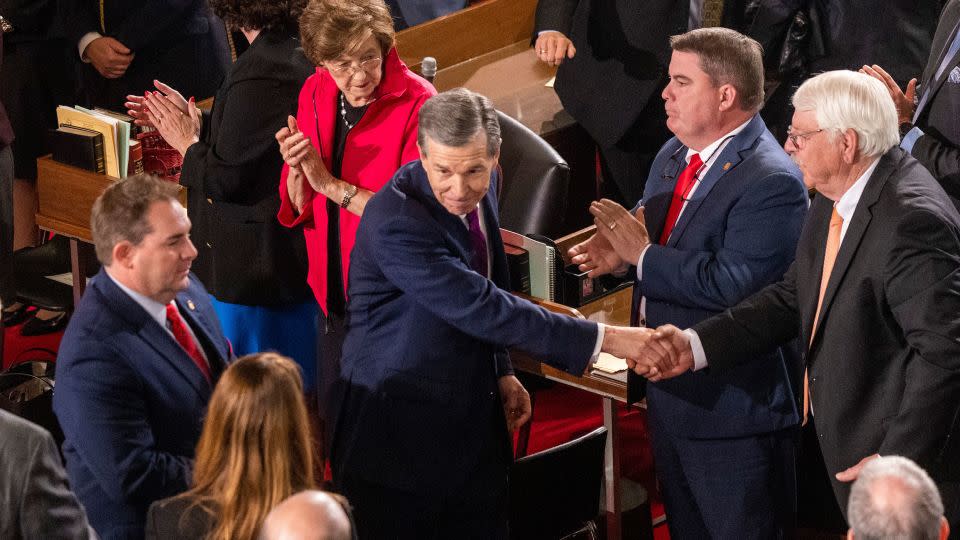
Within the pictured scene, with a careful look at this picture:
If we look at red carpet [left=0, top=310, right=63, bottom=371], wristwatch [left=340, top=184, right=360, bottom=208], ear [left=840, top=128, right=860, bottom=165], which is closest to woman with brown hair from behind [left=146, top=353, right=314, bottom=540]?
wristwatch [left=340, top=184, right=360, bottom=208]

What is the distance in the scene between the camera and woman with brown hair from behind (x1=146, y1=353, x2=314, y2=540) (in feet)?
9.45

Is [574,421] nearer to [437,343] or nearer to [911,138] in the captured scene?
[911,138]

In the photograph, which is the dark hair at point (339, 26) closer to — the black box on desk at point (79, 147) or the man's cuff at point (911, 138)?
the black box on desk at point (79, 147)

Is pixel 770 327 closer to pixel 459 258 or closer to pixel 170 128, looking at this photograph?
pixel 459 258

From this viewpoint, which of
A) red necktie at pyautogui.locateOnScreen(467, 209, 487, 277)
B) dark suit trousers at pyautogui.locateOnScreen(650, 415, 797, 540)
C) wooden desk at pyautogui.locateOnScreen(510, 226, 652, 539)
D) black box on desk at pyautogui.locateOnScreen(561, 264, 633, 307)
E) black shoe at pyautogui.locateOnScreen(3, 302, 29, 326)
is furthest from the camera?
black shoe at pyautogui.locateOnScreen(3, 302, 29, 326)

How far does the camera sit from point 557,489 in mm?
4039

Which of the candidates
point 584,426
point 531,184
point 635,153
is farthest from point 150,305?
point 635,153

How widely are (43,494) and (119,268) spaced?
66 centimetres

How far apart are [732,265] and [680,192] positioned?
288 millimetres

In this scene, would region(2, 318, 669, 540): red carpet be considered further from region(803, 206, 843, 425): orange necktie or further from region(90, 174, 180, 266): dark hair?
region(90, 174, 180, 266): dark hair

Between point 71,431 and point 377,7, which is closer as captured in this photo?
point 71,431

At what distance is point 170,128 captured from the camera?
4.76m

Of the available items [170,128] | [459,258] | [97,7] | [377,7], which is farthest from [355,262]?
[97,7]

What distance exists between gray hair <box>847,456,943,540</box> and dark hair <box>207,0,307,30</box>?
94.5 inches
